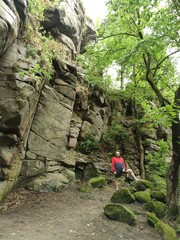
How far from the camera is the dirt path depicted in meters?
4.93

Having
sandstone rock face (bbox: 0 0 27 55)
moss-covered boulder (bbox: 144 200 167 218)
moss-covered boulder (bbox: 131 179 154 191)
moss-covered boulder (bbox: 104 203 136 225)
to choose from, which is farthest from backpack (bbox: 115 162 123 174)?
sandstone rock face (bbox: 0 0 27 55)

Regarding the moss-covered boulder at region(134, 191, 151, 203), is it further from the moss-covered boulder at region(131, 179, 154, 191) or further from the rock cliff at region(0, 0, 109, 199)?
the rock cliff at region(0, 0, 109, 199)

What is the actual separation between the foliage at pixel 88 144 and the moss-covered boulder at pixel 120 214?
5.76 metres

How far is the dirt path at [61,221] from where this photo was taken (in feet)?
16.2

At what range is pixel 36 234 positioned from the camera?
4781 millimetres

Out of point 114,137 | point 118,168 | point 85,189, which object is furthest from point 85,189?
point 114,137

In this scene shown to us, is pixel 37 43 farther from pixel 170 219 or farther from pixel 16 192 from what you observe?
pixel 170 219

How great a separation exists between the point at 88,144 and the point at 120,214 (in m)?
6.18

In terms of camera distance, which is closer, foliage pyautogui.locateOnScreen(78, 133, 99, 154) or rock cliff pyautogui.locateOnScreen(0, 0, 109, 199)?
rock cliff pyautogui.locateOnScreen(0, 0, 109, 199)

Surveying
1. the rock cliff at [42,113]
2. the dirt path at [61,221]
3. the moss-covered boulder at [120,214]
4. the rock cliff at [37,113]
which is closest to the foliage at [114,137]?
the rock cliff at [42,113]

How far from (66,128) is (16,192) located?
4302mm

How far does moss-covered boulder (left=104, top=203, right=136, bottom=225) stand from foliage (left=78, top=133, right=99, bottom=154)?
18.9ft

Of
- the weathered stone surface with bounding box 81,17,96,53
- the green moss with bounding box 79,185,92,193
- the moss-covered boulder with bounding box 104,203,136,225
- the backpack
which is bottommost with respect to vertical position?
the moss-covered boulder with bounding box 104,203,136,225

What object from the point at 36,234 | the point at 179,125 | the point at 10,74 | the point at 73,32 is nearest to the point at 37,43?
the point at 10,74
